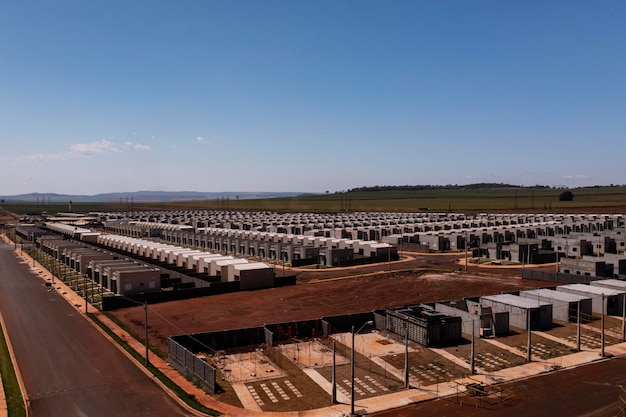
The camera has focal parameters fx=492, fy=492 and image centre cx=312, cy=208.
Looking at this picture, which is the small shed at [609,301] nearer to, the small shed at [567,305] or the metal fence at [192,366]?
the small shed at [567,305]

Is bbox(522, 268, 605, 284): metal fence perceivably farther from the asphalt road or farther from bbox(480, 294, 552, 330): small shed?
the asphalt road

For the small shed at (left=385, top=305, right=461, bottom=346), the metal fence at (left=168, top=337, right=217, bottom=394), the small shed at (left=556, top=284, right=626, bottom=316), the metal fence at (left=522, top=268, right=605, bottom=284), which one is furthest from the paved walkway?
the metal fence at (left=522, top=268, right=605, bottom=284)

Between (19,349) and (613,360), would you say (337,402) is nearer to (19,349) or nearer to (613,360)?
(613,360)

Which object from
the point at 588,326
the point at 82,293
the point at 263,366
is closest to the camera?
the point at 263,366

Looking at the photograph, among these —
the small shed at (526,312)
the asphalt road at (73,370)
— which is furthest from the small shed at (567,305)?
the asphalt road at (73,370)

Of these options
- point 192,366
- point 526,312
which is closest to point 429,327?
point 526,312

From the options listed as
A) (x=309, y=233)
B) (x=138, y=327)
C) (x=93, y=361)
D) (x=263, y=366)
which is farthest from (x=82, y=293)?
(x=309, y=233)

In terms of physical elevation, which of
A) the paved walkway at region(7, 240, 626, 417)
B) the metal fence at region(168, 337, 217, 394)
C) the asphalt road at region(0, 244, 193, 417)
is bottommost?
the paved walkway at region(7, 240, 626, 417)
